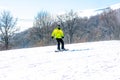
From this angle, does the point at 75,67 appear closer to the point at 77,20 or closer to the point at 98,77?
the point at 98,77

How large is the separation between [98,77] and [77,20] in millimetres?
83453

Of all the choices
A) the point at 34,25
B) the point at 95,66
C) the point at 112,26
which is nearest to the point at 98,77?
the point at 95,66

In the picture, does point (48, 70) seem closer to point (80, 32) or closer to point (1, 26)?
point (1, 26)

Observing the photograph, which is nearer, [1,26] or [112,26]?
[1,26]

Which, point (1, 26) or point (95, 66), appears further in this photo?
point (1, 26)

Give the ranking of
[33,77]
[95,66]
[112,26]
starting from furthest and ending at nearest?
[112,26]
[95,66]
[33,77]

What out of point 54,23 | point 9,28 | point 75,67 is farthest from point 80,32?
point 75,67

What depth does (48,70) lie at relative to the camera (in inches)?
426

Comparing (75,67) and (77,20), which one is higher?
(77,20)

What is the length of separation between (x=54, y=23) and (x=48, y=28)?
9.11ft

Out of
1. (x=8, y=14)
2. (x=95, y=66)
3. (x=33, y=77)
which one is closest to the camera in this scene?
(x=33, y=77)

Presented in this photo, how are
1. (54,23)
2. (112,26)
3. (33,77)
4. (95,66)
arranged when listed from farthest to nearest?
(54,23) → (112,26) → (95,66) → (33,77)

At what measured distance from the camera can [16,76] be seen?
33.2 ft

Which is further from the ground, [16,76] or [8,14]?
[8,14]
